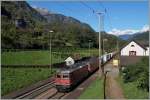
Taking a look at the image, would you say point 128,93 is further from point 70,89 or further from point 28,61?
point 28,61

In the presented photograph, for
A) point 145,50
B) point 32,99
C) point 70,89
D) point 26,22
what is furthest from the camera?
point 26,22

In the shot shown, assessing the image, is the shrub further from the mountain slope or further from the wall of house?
the mountain slope

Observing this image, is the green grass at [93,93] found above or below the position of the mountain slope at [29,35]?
below

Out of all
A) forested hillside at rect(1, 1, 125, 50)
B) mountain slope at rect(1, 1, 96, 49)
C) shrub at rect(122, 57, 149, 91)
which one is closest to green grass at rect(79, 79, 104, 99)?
shrub at rect(122, 57, 149, 91)

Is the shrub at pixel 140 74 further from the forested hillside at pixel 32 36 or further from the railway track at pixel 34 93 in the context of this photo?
the forested hillside at pixel 32 36

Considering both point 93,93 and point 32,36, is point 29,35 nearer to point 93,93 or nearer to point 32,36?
point 32,36

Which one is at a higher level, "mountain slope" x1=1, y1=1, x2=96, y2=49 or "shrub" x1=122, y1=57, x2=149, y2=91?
"mountain slope" x1=1, y1=1, x2=96, y2=49

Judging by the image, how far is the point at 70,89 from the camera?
3738 cm

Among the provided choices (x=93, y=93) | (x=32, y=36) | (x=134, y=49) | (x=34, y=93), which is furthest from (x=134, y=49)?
(x=32, y=36)

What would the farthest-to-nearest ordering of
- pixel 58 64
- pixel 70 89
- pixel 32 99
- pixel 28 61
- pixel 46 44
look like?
pixel 46 44 → pixel 28 61 → pixel 58 64 → pixel 70 89 → pixel 32 99

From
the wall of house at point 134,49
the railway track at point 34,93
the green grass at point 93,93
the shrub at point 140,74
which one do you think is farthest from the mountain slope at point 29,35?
the green grass at point 93,93

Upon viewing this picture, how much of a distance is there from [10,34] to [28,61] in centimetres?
3542

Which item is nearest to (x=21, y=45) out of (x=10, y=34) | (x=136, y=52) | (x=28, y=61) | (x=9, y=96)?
(x=10, y=34)

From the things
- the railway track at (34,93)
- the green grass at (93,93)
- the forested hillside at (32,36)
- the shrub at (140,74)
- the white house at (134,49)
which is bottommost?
the railway track at (34,93)
